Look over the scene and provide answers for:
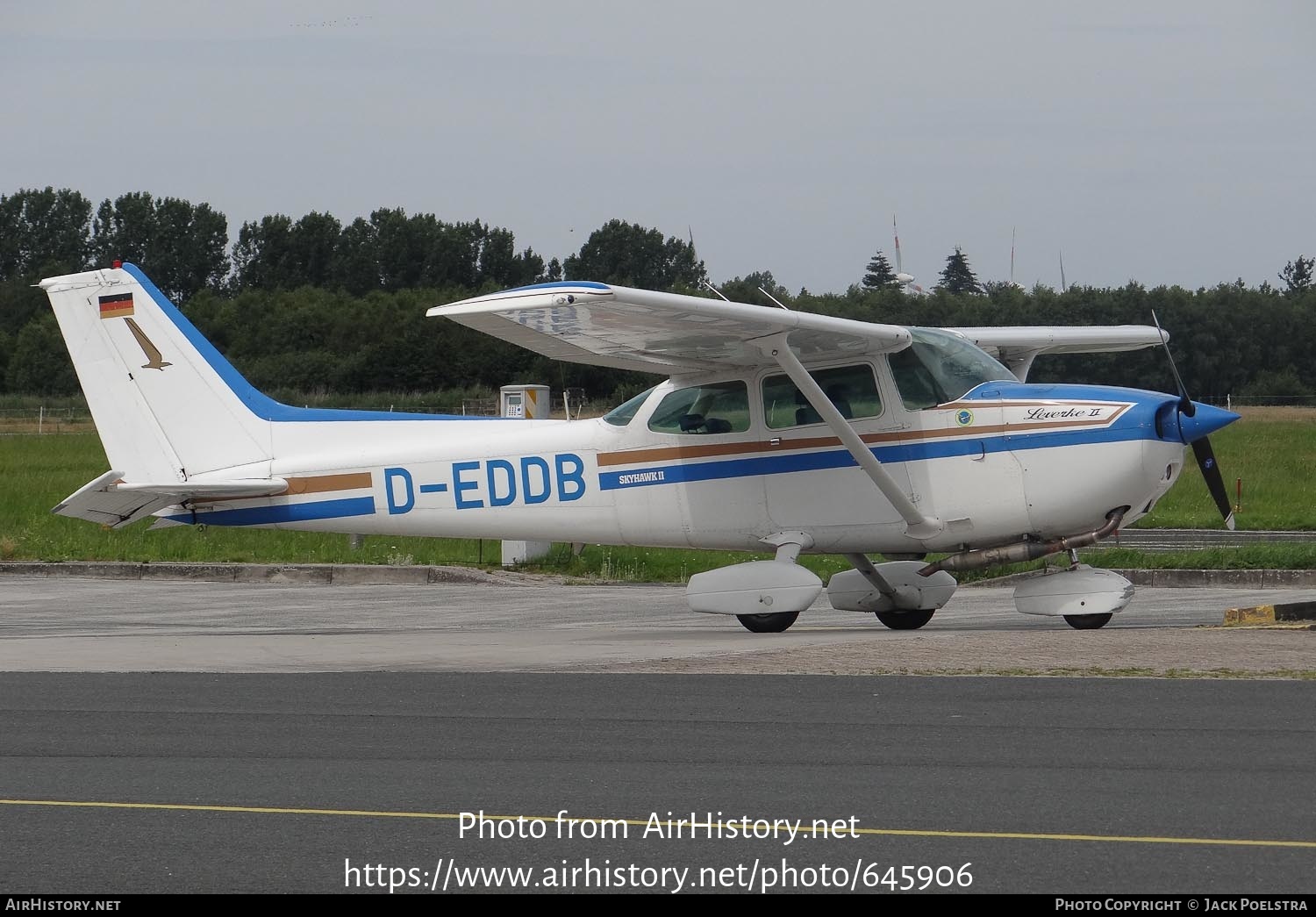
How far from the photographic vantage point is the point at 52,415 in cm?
6272

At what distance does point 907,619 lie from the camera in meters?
13.9

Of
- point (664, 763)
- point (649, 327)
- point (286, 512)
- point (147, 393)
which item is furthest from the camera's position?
point (147, 393)

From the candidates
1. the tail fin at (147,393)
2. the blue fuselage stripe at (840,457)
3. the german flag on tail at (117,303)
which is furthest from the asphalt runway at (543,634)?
the german flag on tail at (117,303)

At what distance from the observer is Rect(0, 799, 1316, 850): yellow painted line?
5473 millimetres

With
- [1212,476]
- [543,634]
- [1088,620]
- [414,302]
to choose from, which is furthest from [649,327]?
[414,302]

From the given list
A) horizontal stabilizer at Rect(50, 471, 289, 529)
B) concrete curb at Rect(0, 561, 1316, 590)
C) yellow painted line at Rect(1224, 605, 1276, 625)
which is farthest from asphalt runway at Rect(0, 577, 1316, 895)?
concrete curb at Rect(0, 561, 1316, 590)

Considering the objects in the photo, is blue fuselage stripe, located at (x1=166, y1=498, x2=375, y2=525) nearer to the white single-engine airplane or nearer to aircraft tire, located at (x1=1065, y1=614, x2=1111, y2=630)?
the white single-engine airplane

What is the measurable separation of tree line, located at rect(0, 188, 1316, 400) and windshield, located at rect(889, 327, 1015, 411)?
25759mm

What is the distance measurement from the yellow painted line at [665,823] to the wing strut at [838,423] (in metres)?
6.78

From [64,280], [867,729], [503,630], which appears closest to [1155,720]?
[867,729]

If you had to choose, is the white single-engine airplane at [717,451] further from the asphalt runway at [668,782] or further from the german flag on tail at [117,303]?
the asphalt runway at [668,782]

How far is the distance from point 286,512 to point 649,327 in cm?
436

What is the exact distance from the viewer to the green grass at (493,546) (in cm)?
2003

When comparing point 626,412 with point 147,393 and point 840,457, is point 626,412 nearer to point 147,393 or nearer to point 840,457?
point 840,457
